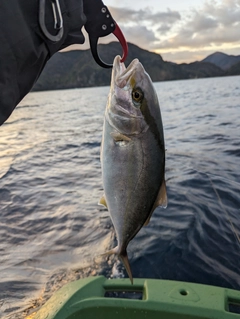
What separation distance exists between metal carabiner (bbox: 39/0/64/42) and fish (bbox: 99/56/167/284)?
0.41m

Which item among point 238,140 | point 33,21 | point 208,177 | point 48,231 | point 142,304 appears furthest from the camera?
point 238,140

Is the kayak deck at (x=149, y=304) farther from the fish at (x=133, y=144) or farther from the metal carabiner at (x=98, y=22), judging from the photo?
the metal carabiner at (x=98, y=22)

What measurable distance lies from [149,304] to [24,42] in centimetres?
268

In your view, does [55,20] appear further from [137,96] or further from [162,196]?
[162,196]

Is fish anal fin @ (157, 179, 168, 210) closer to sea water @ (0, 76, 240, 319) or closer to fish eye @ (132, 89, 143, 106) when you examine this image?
fish eye @ (132, 89, 143, 106)

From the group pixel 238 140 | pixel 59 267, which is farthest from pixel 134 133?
pixel 238 140

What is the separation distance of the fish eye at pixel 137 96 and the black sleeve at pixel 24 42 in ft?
1.85

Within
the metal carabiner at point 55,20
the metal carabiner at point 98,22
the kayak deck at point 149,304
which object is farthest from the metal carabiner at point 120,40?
the kayak deck at point 149,304

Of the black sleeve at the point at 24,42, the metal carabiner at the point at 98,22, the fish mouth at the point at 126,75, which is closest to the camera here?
the black sleeve at the point at 24,42

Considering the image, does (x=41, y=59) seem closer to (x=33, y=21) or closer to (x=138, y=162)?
(x=33, y=21)

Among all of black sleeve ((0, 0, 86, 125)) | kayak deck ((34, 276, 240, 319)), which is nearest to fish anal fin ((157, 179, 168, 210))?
black sleeve ((0, 0, 86, 125))

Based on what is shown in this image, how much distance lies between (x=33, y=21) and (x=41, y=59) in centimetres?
22

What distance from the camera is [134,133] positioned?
2074mm

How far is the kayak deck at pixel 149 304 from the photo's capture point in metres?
3.10
